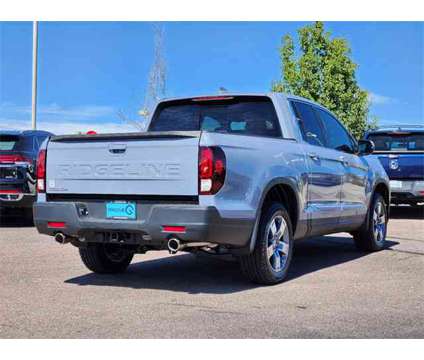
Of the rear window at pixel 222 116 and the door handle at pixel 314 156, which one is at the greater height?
the rear window at pixel 222 116

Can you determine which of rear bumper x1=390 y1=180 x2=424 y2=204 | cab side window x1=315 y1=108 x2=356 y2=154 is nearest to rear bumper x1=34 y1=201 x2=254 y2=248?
cab side window x1=315 y1=108 x2=356 y2=154

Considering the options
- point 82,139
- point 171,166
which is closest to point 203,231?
point 171,166

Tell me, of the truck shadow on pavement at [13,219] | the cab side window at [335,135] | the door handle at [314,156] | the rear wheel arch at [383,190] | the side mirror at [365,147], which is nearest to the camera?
the door handle at [314,156]

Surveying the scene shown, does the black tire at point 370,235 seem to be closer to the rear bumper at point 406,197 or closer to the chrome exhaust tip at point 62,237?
the chrome exhaust tip at point 62,237

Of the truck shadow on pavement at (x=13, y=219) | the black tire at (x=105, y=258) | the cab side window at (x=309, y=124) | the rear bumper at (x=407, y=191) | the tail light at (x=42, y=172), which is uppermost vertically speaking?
the cab side window at (x=309, y=124)

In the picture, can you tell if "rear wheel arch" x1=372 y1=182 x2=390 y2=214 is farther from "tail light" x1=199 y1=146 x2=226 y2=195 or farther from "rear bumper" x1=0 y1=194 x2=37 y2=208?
"rear bumper" x1=0 y1=194 x2=37 y2=208

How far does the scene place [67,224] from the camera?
5.98m

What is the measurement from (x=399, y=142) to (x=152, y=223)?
9694 millimetres

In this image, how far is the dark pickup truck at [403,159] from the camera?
13.7 meters

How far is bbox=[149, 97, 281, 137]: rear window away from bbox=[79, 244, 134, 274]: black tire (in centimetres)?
149

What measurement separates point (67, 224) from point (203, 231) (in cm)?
134

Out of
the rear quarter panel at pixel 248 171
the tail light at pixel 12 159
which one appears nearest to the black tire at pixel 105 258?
the rear quarter panel at pixel 248 171

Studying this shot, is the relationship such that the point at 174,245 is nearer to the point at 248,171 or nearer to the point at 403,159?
the point at 248,171

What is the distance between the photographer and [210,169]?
5430mm
